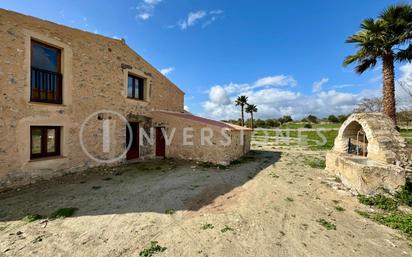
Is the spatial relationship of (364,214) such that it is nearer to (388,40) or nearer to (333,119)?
(388,40)

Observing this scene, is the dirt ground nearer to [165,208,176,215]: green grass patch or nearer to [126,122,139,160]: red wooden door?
[165,208,176,215]: green grass patch

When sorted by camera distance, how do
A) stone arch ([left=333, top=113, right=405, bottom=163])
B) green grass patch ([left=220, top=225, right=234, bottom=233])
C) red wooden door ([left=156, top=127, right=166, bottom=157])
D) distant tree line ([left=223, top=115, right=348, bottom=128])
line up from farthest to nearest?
1. distant tree line ([left=223, top=115, right=348, bottom=128])
2. red wooden door ([left=156, top=127, right=166, bottom=157])
3. stone arch ([left=333, top=113, right=405, bottom=163])
4. green grass patch ([left=220, top=225, right=234, bottom=233])

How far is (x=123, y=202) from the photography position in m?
5.84

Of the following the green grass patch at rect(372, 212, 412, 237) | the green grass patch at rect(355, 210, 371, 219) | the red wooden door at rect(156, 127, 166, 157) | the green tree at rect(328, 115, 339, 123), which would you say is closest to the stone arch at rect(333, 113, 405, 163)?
the green grass patch at rect(372, 212, 412, 237)

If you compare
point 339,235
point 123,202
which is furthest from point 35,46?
point 339,235

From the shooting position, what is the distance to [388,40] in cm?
981

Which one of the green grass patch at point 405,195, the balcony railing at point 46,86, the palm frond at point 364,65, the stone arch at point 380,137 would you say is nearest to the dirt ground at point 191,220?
the green grass patch at point 405,195

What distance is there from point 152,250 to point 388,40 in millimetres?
13512

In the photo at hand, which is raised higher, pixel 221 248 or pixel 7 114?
pixel 7 114

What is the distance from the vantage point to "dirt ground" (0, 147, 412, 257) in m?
3.82

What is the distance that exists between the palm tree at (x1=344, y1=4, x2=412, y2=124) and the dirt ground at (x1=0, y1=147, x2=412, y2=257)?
6.17m

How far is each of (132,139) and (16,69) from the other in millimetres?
6090

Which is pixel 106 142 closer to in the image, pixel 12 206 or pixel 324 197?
pixel 12 206

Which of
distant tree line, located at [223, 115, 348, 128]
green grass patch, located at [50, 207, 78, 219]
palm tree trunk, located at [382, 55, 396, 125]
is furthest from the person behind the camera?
distant tree line, located at [223, 115, 348, 128]
